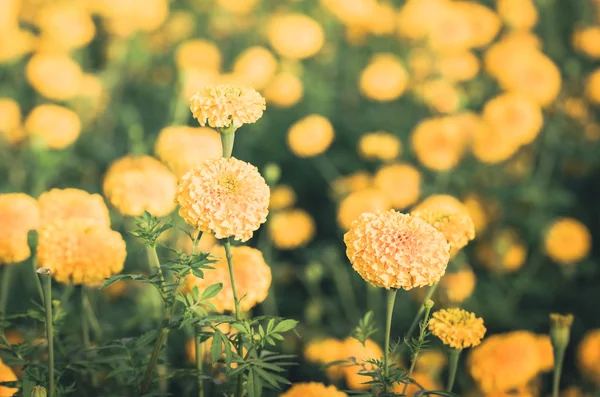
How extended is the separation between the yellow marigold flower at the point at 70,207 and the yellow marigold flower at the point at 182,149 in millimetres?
420

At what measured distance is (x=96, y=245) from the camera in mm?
1469

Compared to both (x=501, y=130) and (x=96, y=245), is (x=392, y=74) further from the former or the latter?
(x=96, y=245)

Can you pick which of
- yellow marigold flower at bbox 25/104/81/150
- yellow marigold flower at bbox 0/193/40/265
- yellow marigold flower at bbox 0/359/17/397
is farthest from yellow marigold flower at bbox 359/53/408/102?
yellow marigold flower at bbox 0/359/17/397

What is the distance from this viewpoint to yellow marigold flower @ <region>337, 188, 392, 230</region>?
97.0 inches

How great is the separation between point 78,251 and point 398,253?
749mm

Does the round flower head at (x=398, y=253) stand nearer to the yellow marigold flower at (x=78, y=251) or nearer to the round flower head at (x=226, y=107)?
the round flower head at (x=226, y=107)

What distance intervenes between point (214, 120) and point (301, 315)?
5.11ft

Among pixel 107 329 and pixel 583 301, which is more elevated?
pixel 107 329

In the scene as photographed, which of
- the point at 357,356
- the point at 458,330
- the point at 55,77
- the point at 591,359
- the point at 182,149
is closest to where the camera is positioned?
the point at 458,330

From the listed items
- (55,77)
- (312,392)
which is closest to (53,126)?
(55,77)

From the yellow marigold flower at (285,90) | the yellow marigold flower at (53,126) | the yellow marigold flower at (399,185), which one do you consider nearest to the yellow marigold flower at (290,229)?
the yellow marigold flower at (399,185)

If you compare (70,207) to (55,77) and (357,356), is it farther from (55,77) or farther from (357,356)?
(55,77)

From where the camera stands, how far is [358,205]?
2486 mm

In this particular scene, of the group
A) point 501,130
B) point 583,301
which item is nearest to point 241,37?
point 501,130
